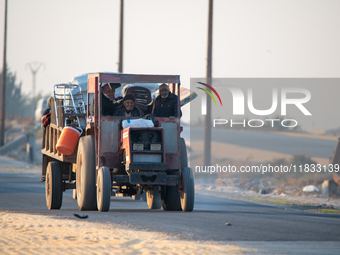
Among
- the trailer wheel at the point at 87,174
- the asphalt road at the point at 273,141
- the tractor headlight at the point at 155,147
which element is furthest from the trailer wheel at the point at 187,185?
the asphalt road at the point at 273,141

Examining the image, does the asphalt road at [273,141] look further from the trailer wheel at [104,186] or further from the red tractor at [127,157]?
the trailer wheel at [104,186]

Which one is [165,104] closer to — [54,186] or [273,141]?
[54,186]

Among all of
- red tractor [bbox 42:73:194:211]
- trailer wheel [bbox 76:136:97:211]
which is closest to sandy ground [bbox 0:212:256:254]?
red tractor [bbox 42:73:194:211]

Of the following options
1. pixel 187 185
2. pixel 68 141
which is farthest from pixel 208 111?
→ pixel 187 185

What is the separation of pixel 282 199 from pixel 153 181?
9048 mm

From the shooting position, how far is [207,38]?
29.3 meters

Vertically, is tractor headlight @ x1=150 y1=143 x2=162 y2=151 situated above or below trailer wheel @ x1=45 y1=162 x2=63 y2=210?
above

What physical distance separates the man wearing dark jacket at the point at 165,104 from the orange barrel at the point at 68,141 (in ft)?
5.78

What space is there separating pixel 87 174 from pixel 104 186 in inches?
27.6

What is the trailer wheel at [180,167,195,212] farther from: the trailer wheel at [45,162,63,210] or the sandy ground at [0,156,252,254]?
the trailer wheel at [45,162,63,210]

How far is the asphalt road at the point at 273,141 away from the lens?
4609 cm

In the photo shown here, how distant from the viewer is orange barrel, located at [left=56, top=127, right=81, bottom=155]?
1342 centimetres

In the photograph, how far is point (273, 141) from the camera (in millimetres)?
52938

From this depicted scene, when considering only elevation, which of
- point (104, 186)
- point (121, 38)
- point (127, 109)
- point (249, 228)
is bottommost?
point (249, 228)
